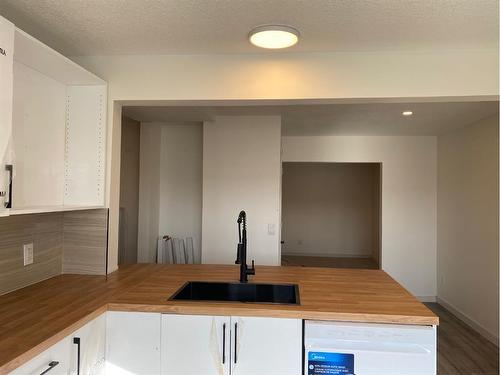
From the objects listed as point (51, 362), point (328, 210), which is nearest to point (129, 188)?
point (51, 362)

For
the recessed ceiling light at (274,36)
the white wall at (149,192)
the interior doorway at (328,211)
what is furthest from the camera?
the interior doorway at (328,211)

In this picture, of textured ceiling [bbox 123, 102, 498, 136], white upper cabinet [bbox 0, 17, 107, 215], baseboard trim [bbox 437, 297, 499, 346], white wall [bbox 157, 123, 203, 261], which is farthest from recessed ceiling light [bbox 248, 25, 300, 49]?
baseboard trim [bbox 437, 297, 499, 346]

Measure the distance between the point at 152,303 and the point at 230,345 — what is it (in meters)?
0.42

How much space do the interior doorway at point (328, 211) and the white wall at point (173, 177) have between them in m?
4.51

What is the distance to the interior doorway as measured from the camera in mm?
8711

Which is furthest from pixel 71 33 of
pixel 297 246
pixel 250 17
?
pixel 297 246

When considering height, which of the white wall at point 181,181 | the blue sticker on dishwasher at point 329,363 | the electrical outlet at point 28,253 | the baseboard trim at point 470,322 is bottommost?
the baseboard trim at point 470,322

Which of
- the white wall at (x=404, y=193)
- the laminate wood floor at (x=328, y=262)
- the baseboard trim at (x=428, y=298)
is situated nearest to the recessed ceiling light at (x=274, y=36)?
the white wall at (x=404, y=193)

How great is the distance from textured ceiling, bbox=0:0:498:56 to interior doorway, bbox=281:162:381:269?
6676 millimetres

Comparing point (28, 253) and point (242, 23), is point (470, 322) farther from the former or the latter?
point (28, 253)

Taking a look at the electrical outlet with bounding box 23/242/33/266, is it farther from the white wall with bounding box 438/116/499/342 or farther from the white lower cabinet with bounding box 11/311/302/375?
the white wall with bounding box 438/116/499/342

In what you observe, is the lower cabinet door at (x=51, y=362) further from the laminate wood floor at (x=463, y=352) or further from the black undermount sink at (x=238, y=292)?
the laminate wood floor at (x=463, y=352)

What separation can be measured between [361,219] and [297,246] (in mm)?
1689

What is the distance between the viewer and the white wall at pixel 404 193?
525 cm
